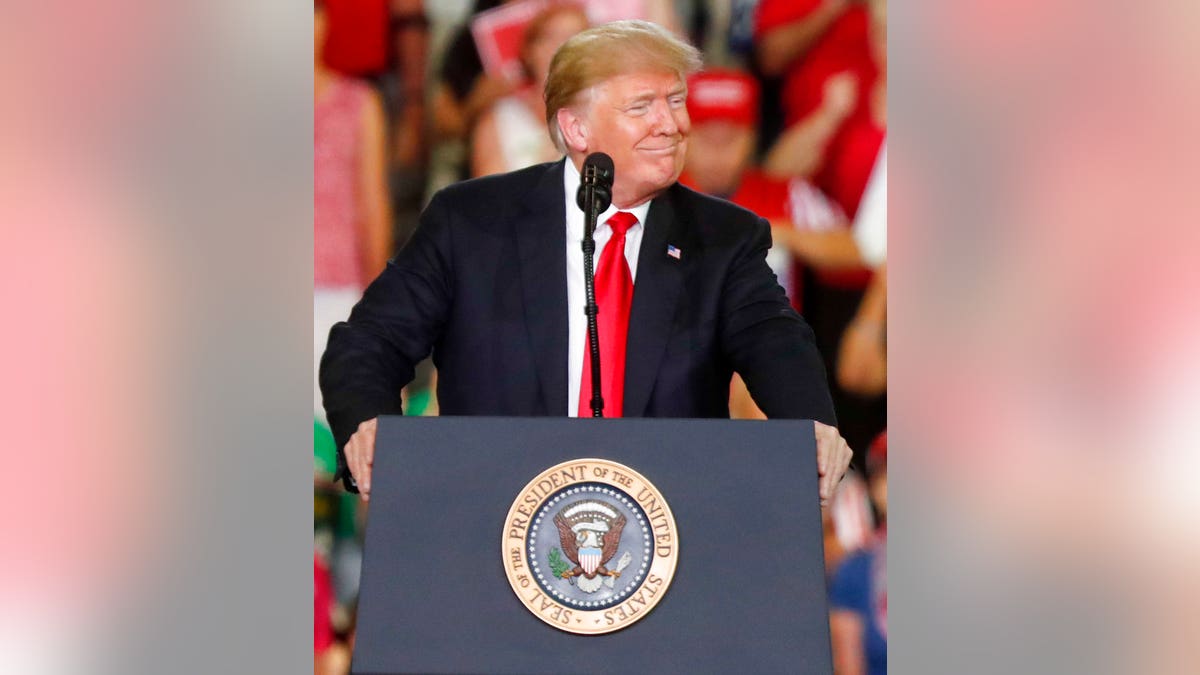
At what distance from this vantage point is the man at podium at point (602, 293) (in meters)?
2.44

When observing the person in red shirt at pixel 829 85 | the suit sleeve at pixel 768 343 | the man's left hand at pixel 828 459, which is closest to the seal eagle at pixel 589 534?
the man's left hand at pixel 828 459

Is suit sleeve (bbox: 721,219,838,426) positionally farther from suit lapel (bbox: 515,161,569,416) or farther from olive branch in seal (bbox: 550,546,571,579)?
olive branch in seal (bbox: 550,546,571,579)

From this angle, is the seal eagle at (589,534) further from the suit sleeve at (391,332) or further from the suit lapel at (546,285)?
the suit lapel at (546,285)

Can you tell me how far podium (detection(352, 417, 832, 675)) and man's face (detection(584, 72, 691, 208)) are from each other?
814mm

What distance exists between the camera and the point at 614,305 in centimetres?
253

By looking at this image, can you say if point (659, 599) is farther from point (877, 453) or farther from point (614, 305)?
point (877, 453)

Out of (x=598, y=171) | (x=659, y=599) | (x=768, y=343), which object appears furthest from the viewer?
(x=768, y=343)

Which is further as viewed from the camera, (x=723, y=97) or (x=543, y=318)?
(x=723, y=97)

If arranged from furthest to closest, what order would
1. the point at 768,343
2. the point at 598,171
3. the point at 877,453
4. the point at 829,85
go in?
1. the point at 829,85
2. the point at 877,453
3. the point at 768,343
4. the point at 598,171

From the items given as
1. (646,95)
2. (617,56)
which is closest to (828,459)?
(646,95)

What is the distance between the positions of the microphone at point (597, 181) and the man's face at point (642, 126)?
1.43 feet

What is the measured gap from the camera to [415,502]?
1732 mm

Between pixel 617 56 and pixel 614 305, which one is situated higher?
pixel 617 56
